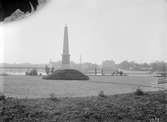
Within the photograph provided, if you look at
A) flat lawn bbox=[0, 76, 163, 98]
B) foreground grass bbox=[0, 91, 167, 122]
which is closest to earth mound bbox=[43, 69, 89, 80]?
flat lawn bbox=[0, 76, 163, 98]

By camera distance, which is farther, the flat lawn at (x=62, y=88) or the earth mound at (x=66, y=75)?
the earth mound at (x=66, y=75)

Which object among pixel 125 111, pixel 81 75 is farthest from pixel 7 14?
pixel 81 75

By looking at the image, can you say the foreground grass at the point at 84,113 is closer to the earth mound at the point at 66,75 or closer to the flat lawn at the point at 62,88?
the flat lawn at the point at 62,88

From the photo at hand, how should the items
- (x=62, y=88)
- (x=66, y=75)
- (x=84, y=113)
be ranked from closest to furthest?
(x=84, y=113) < (x=62, y=88) < (x=66, y=75)

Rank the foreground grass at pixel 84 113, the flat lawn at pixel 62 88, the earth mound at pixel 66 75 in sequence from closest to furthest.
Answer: the foreground grass at pixel 84 113 → the flat lawn at pixel 62 88 → the earth mound at pixel 66 75

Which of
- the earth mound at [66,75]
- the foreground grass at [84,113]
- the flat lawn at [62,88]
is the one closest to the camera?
the foreground grass at [84,113]

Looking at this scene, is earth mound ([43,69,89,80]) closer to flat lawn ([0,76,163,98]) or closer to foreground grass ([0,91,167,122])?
flat lawn ([0,76,163,98])

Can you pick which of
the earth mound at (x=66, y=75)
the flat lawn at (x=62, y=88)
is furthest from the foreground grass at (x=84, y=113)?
the earth mound at (x=66, y=75)

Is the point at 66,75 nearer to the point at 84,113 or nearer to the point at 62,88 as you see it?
the point at 62,88

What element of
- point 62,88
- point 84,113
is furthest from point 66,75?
point 84,113

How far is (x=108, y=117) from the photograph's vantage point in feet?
6.57

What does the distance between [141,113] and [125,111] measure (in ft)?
0.61

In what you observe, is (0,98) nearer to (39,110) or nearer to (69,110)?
(39,110)

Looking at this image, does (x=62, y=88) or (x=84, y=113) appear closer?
(x=84, y=113)
